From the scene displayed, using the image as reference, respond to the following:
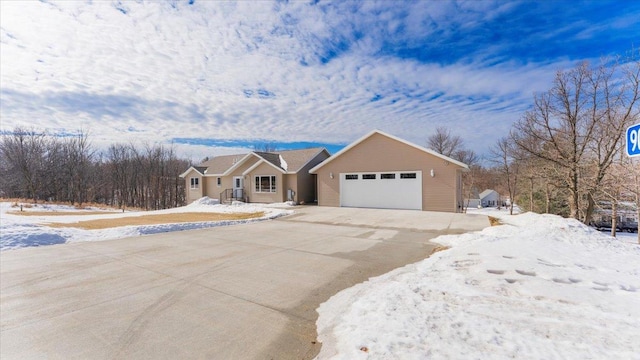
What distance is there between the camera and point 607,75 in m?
14.6

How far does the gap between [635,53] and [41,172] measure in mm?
49924

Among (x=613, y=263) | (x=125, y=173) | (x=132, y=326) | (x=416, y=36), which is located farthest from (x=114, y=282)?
(x=125, y=173)

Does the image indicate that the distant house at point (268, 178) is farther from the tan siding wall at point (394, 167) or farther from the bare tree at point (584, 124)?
the bare tree at point (584, 124)

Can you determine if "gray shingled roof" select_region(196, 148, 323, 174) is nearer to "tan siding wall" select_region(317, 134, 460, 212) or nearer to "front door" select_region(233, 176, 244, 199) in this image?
"front door" select_region(233, 176, 244, 199)

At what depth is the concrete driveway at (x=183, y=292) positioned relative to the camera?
3.30 meters

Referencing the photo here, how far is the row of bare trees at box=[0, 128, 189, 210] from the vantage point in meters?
31.7

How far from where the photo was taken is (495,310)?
3.61m

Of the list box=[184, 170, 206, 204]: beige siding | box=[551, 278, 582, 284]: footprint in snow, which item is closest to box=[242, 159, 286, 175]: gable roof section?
box=[184, 170, 206, 204]: beige siding

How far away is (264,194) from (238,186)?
12.0ft

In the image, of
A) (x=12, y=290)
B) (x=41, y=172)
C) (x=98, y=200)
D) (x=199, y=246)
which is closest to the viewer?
(x=12, y=290)

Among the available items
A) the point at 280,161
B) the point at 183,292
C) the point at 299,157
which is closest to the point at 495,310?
the point at 183,292

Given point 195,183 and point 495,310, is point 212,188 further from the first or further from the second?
point 495,310

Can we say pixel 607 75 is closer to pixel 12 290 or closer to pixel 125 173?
pixel 12 290

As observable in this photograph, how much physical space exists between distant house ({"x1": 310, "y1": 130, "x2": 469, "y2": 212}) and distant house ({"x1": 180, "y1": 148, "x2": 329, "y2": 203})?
2808 millimetres
